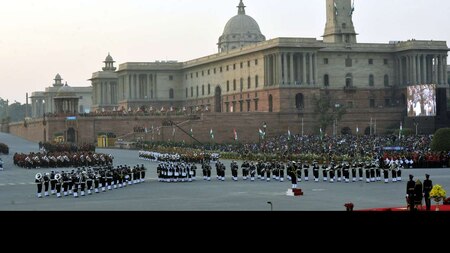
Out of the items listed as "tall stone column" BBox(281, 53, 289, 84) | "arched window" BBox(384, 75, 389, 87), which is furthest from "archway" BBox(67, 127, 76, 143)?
"arched window" BBox(384, 75, 389, 87)

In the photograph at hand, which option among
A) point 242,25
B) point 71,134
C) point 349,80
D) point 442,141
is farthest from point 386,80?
point 442,141

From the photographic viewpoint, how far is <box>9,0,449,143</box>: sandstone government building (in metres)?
97.0

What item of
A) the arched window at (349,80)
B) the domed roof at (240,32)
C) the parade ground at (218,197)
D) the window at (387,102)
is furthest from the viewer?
the domed roof at (240,32)

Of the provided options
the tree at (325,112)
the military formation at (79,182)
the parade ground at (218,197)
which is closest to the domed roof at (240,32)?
the tree at (325,112)

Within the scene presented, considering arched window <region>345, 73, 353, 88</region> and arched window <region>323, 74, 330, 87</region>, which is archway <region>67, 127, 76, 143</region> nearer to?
arched window <region>323, 74, 330, 87</region>

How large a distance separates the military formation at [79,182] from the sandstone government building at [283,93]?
2007 inches

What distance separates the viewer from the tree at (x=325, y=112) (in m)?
97.6

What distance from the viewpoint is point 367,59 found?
363 feet

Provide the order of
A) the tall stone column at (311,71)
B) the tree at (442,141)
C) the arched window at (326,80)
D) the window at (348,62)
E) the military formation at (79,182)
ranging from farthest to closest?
1. the window at (348,62)
2. the arched window at (326,80)
3. the tall stone column at (311,71)
4. the tree at (442,141)
5. the military formation at (79,182)

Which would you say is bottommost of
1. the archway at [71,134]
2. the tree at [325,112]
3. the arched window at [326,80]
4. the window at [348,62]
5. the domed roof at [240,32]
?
the archway at [71,134]

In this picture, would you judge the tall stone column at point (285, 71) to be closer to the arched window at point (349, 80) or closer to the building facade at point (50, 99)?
the arched window at point (349, 80)
